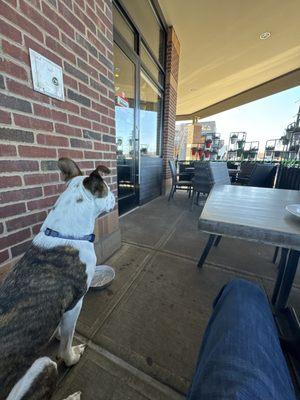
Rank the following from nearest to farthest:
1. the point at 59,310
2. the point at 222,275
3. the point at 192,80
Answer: the point at 59,310, the point at 222,275, the point at 192,80

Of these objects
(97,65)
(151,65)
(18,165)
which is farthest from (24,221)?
(151,65)

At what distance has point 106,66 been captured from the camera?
1655 millimetres

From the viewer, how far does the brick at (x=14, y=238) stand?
97 cm

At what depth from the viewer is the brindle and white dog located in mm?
573

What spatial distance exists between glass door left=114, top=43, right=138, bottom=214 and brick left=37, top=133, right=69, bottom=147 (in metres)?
1.47

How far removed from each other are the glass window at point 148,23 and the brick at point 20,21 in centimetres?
239

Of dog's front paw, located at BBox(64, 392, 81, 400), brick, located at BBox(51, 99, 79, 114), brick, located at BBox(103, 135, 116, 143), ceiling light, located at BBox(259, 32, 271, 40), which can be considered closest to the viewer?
dog's front paw, located at BBox(64, 392, 81, 400)

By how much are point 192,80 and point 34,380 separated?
7917 millimetres

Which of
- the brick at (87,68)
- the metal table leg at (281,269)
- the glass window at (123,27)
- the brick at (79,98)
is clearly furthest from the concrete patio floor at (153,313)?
the glass window at (123,27)

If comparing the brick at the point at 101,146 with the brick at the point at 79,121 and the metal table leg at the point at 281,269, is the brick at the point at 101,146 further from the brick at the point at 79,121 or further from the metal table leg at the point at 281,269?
the metal table leg at the point at 281,269

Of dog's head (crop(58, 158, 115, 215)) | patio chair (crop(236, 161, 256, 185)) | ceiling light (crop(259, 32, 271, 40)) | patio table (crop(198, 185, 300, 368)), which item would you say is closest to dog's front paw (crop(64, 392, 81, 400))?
dog's head (crop(58, 158, 115, 215))

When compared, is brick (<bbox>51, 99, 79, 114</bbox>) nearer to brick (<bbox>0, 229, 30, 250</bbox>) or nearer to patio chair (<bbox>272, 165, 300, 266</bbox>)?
brick (<bbox>0, 229, 30, 250</bbox>)

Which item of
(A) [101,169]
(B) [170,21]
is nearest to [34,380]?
(A) [101,169]

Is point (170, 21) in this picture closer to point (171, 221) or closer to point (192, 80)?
point (192, 80)
